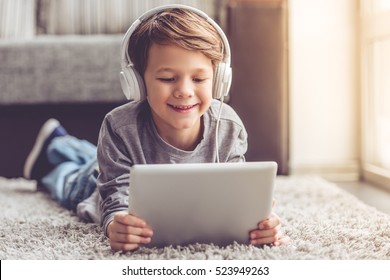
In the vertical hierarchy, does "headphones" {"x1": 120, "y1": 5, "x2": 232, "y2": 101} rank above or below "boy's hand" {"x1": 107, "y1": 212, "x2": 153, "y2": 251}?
above

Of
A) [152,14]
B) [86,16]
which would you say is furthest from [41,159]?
[152,14]

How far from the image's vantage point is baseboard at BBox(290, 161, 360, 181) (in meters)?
1.80

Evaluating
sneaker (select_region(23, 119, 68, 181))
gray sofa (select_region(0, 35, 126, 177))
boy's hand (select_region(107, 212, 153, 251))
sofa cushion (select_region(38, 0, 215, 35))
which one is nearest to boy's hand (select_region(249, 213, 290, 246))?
boy's hand (select_region(107, 212, 153, 251))

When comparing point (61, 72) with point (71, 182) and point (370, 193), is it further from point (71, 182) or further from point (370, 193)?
point (370, 193)

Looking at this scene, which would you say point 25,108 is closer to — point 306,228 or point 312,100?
point 312,100

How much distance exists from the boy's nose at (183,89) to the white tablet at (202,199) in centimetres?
17

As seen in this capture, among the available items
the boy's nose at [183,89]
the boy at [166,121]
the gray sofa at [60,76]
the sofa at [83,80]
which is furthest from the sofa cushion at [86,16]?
the boy's nose at [183,89]

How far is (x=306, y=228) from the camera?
38.2 inches

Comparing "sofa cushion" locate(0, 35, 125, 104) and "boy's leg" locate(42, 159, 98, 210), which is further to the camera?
"sofa cushion" locate(0, 35, 125, 104)

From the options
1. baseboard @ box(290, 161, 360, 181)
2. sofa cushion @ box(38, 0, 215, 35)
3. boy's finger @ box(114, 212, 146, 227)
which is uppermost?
sofa cushion @ box(38, 0, 215, 35)

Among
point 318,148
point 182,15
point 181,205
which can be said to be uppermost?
point 182,15

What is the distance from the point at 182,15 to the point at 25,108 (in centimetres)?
88

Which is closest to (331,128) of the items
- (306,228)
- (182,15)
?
(306,228)

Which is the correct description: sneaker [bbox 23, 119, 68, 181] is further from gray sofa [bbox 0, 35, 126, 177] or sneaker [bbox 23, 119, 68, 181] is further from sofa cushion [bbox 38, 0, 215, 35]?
sofa cushion [bbox 38, 0, 215, 35]
